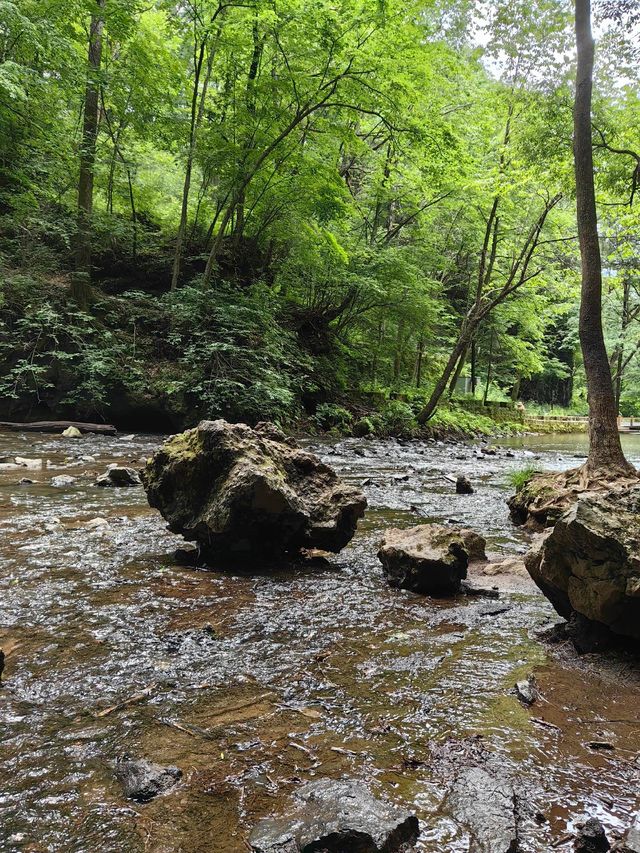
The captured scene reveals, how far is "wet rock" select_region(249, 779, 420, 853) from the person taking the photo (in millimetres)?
1532

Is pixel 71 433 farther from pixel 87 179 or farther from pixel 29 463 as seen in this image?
pixel 87 179

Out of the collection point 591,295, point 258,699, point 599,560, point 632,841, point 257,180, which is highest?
A: point 257,180

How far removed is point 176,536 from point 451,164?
14.3m

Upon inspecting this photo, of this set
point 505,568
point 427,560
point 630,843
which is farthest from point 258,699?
point 505,568

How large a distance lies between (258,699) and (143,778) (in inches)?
26.7

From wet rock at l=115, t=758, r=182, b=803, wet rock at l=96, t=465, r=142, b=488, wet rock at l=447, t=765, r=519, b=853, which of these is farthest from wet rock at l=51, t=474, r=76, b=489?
wet rock at l=447, t=765, r=519, b=853

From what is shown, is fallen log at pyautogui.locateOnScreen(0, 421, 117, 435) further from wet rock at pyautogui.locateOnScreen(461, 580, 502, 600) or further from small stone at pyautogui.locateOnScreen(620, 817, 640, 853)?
small stone at pyautogui.locateOnScreen(620, 817, 640, 853)

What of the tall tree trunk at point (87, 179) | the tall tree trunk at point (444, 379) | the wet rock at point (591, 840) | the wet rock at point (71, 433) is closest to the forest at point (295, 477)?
the wet rock at point (591, 840)

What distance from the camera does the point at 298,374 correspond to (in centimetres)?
1834

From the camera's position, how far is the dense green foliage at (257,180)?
500 inches

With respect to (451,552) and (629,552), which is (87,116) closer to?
(451,552)

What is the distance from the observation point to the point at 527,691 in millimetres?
2543

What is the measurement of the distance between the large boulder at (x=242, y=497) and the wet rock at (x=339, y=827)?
8.88 feet

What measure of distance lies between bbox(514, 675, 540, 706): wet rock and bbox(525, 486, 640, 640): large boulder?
0.61 meters
